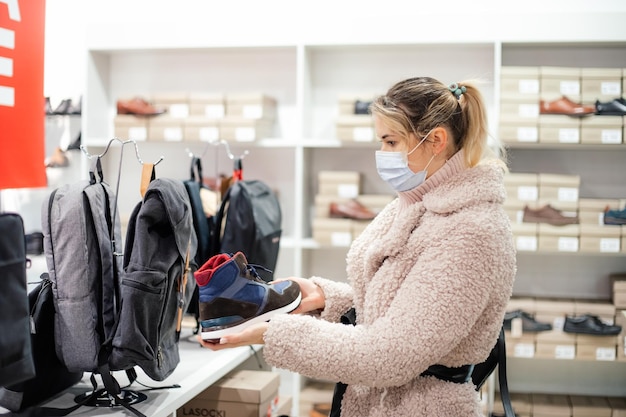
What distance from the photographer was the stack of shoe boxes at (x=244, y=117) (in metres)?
3.98

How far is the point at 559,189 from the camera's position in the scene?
3.75 m

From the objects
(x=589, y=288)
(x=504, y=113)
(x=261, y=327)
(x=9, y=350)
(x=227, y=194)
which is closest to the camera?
(x=9, y=350)

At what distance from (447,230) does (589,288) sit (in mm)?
2826

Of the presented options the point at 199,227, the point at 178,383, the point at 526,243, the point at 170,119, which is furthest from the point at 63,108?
the point at 526,243

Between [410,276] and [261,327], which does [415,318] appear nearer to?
[410,276]

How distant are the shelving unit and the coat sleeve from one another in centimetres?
235

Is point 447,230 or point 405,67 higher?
point 405,67

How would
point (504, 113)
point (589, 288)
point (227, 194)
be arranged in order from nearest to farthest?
point (227, 194), point (504, 113), point (589, 288)

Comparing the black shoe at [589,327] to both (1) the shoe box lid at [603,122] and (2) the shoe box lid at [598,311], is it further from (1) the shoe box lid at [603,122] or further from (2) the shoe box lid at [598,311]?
(1) the shoe box lid at [603,122]

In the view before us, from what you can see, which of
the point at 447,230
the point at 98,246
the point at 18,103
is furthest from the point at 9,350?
the point at 447,230

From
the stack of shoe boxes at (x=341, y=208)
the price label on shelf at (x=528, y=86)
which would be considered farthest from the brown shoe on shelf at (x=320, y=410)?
the price label on shelf at (x=528, y=86)

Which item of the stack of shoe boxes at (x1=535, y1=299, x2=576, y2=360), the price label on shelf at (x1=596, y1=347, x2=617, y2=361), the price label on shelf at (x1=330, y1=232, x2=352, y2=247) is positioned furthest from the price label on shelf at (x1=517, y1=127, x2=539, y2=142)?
the price label on shelf at (x1=596, y1=347, x2=617, y2=361)

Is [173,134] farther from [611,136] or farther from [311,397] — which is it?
[611,136]

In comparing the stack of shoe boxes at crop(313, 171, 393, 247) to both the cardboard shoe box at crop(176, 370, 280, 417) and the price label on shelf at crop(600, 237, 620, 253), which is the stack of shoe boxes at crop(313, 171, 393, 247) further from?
the cardboard shoe box at crop(176, 370, 280, 417)
